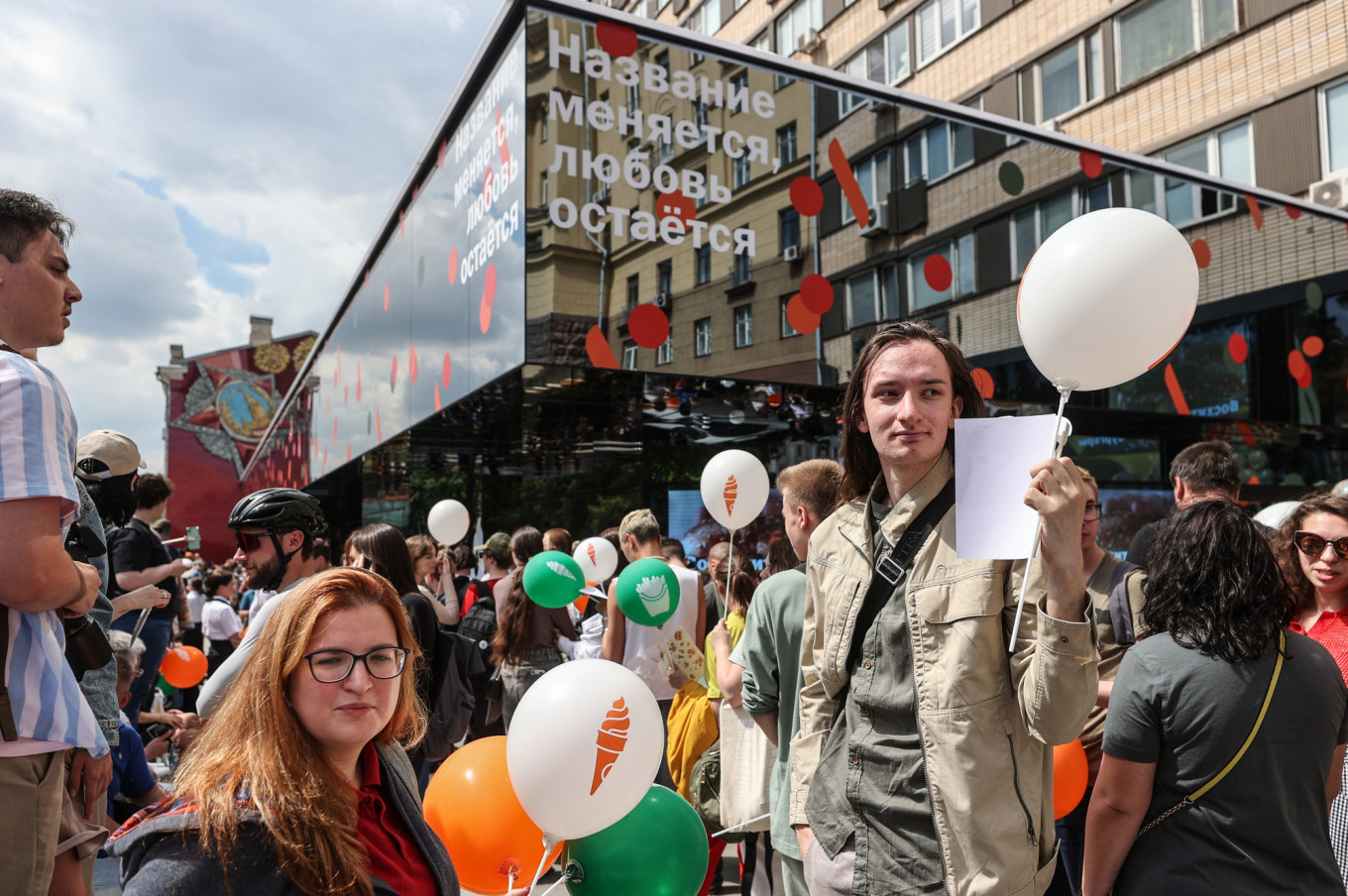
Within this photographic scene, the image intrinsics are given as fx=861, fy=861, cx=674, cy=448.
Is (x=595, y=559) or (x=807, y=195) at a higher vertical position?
(x=807, y=195)

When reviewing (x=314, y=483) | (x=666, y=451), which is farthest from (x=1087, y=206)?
(x=314, y=483)

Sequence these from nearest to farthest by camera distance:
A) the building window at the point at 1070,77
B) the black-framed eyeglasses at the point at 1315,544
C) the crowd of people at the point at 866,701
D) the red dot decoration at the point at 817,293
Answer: the crowd of people at the point at 866,701
the black-framed eyeglasses at the point at 1315,544
the red dot decoration at the point at 817,293
the building window at the point at 1070,77

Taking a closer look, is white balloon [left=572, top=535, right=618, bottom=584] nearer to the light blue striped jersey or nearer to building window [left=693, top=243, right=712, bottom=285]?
building window [left=693, top=243, right=712, bottom=285]

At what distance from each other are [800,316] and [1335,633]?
5237 mm

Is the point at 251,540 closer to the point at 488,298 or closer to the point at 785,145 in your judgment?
the point at 488,298

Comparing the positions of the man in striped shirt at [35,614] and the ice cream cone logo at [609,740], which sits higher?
the man in striped shirt at [35,614]

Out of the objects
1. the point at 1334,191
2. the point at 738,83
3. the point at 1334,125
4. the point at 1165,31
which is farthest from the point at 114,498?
the point at 1165,31

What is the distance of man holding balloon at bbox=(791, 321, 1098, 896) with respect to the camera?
1.61 m

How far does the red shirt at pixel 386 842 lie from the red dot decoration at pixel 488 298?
6.23m

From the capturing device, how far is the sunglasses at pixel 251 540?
2863 mm

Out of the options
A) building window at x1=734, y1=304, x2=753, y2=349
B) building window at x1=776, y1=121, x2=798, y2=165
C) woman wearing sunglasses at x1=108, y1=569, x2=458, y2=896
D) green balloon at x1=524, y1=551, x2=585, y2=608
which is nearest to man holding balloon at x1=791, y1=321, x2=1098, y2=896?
woman wearing sunglasses at x1=108, y1=569, x2=458, y2=896

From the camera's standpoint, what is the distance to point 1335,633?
3.04 m

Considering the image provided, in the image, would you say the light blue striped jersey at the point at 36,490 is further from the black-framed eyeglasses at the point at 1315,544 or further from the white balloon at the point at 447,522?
the white balloon at the point at 447,522

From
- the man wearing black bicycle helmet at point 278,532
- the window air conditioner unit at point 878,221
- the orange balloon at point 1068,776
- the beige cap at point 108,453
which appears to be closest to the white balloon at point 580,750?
the man wearing black bicycle helmet at point 278,532
